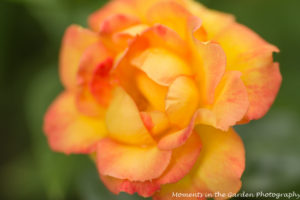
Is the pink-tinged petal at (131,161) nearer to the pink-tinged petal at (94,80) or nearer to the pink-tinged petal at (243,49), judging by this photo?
the pink-tinged petal at (94,80)

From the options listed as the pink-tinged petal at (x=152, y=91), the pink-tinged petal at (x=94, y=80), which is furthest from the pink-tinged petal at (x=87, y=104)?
the pink-tinged petal at (x=152, y=91)

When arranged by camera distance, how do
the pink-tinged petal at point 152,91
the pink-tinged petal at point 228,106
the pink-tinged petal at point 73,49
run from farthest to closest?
1. the pink-tinged petal at point 73,49
2. the pink-tinged petal at point 152,91
3. the pink-tinged petal at point 228,106

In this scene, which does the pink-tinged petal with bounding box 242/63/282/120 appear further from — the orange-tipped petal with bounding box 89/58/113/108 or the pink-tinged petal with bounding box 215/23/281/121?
the orange-tipped petal with bounding box 89/58/113/108

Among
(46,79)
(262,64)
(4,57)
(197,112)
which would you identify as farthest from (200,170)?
(4,57)

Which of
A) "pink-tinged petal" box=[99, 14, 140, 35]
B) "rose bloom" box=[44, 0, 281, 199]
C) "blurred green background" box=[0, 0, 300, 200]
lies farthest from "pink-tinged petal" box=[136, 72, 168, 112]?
"blurred green background" box=[0, 0, 300, 200]

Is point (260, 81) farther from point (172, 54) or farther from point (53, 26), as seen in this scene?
point (53, 26)

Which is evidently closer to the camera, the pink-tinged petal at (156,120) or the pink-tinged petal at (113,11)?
the pink-tinged petal at (156,120)
